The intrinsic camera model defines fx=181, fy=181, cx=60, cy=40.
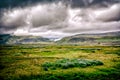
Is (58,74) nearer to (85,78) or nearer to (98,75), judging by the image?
(85,78)

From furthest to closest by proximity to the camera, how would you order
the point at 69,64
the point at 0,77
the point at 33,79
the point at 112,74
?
the point at 69,64 → the point at 112,74 → the point at 0,77 → the point at 33,79

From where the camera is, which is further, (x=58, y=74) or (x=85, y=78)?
(x=58, y=74)

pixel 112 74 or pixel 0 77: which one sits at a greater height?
pixel 0 77

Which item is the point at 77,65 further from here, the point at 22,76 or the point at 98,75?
the point at 22,76

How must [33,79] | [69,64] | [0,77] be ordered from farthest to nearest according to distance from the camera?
1. [69,64]
2. [0,77]
3. [33,79]

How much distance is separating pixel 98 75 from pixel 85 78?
2.62 meters

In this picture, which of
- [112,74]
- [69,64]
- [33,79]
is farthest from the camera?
[69,64]

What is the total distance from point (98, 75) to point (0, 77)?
41.9ft

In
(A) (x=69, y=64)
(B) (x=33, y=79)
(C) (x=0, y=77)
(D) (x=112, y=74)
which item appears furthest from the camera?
(A) (x=69, y=64)

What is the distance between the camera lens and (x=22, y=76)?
77.0ft

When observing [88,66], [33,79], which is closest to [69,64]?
[88,66]

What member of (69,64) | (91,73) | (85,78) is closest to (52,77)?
(85,78)

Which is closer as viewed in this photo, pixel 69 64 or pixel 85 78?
pixel 85 78

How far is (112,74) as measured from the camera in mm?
24719
